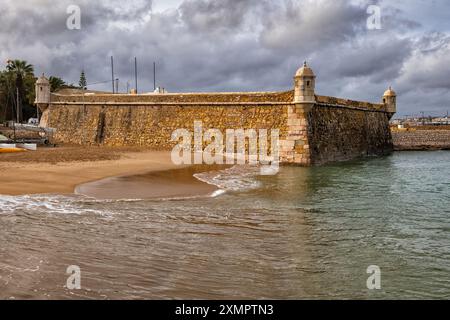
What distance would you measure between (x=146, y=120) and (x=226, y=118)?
5.73 m

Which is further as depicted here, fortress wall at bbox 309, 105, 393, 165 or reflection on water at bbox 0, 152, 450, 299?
fortress wall at bbox 309, 105, 393, 165

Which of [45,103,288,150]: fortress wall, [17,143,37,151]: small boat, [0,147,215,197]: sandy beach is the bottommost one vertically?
[0,147,215,197]: sandy beach

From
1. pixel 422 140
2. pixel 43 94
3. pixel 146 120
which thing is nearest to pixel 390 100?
pixel 422 140

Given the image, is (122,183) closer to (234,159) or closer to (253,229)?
(253,229)

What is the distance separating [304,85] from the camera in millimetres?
24000

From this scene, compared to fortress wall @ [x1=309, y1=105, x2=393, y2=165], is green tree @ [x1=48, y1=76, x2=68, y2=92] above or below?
above

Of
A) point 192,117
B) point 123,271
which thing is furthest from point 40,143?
point 123,271

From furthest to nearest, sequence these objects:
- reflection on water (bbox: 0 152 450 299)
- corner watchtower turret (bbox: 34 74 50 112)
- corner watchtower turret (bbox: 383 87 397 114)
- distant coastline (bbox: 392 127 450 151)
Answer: distant coastline (bbox: 392 127 450 151) → corner watchtower turret (bbox: 383 87 397 114) → corner watchtower turret (bbox: 34 74 50 112) → reflection on water (bbox: 0 152 450 299)

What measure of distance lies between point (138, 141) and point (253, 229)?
21127 millimetres

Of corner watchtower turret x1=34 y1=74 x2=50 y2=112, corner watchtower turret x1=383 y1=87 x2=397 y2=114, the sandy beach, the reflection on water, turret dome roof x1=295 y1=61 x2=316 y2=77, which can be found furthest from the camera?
corner watchtower turret x1=383 y1=87 x2=397 y2=114

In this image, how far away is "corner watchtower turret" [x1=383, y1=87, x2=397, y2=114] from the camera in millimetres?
39188

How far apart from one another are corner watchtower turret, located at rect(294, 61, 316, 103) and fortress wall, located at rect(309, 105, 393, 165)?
1.18m

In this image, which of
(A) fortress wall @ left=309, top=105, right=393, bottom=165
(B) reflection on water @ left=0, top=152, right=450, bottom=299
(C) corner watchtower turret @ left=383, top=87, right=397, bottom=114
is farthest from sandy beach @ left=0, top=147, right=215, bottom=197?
(C) corner watchtower turret @ left=383, top=87, right=397, bottom=114

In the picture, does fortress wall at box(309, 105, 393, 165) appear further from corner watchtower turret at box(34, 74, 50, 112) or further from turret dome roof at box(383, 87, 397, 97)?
corner watchtower turret at box(34, 74, 50, 112)
